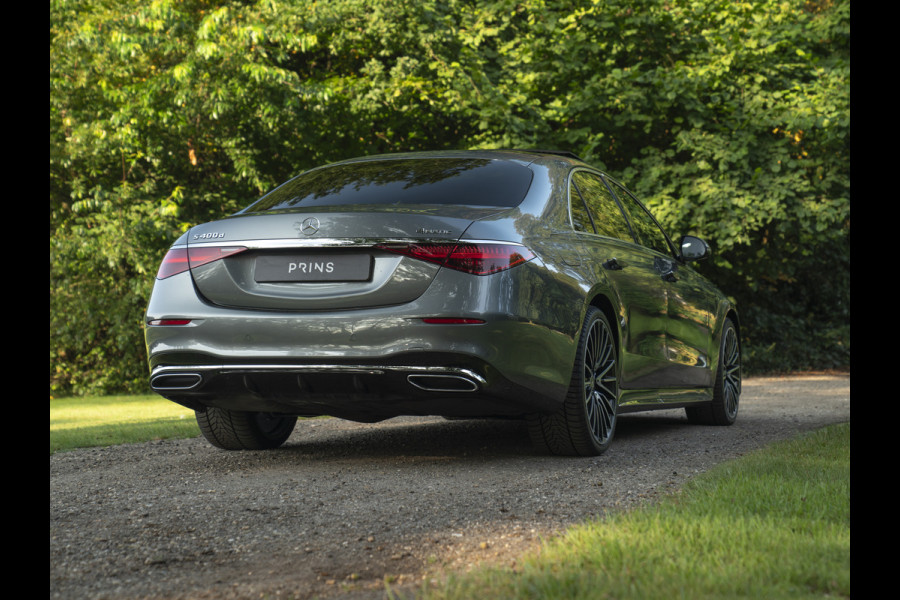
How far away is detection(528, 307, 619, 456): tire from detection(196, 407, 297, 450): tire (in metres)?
1.69

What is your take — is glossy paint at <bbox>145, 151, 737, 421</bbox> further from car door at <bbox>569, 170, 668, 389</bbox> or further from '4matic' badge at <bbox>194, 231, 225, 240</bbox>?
car door at <bbox>569, 170, 668, 389</bbox>

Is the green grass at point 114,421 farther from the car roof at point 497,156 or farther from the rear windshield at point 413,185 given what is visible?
the car roof at point 497,156

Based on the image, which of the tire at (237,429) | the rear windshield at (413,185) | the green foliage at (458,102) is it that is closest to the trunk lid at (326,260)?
the rear windshield at (413,185)

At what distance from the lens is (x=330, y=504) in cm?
412

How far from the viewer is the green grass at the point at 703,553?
2588 millimetres

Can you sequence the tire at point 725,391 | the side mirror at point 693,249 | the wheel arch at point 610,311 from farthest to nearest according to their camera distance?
the tire at point 725,391 → the side mirror at point 693,249 → the wheel arch at point 610,311

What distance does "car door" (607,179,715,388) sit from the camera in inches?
259

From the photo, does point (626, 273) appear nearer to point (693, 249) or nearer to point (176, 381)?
point (693, 249)

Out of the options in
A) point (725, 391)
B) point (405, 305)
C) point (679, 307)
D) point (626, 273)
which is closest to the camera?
point (405, 305)

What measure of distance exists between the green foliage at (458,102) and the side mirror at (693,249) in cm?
709

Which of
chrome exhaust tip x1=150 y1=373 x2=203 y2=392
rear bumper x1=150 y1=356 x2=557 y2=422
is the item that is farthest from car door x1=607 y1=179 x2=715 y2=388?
chrome exhaust tip x1=150 y1=373 x2=203 y2=392

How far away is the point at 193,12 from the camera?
1586cm

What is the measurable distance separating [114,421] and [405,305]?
23.1 feet

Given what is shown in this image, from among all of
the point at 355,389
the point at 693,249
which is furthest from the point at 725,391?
the point at 355,389
